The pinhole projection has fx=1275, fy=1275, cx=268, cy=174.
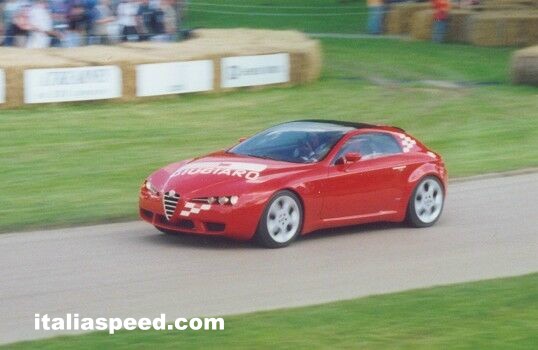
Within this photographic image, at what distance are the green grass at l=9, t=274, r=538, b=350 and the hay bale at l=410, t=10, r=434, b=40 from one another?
26.5 m

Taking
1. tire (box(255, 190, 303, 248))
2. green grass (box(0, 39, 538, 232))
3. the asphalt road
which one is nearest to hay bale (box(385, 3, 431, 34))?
green grass (box(0, 39, 538, 232))

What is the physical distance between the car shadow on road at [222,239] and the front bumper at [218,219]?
0.25 meters

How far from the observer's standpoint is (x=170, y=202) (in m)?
12.5

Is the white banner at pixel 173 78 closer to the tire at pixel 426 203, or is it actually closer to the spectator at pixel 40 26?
the spectator at pixel 40 26

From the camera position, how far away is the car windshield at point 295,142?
523 inches

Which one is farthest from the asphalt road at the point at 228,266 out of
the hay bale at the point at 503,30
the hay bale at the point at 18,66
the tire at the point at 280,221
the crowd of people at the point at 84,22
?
the hay bale at the point at 503,30

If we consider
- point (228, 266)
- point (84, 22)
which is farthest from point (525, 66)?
point (228, 266)

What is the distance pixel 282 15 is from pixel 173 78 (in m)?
20.7

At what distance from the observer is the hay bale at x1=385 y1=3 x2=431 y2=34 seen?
37688mm

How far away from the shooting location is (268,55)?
25.3 meters

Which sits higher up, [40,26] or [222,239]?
[40,26]

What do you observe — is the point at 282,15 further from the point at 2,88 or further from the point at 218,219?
the point at 218,219

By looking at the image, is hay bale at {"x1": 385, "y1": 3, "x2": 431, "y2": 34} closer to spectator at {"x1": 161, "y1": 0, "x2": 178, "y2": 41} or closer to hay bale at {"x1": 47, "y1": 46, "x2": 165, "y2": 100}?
spectator at {"x1": 161, "y1": 0, "x2": 178, "y2": 41}

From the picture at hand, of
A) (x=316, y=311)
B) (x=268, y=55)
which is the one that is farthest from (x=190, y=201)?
(x=268, y=55)
